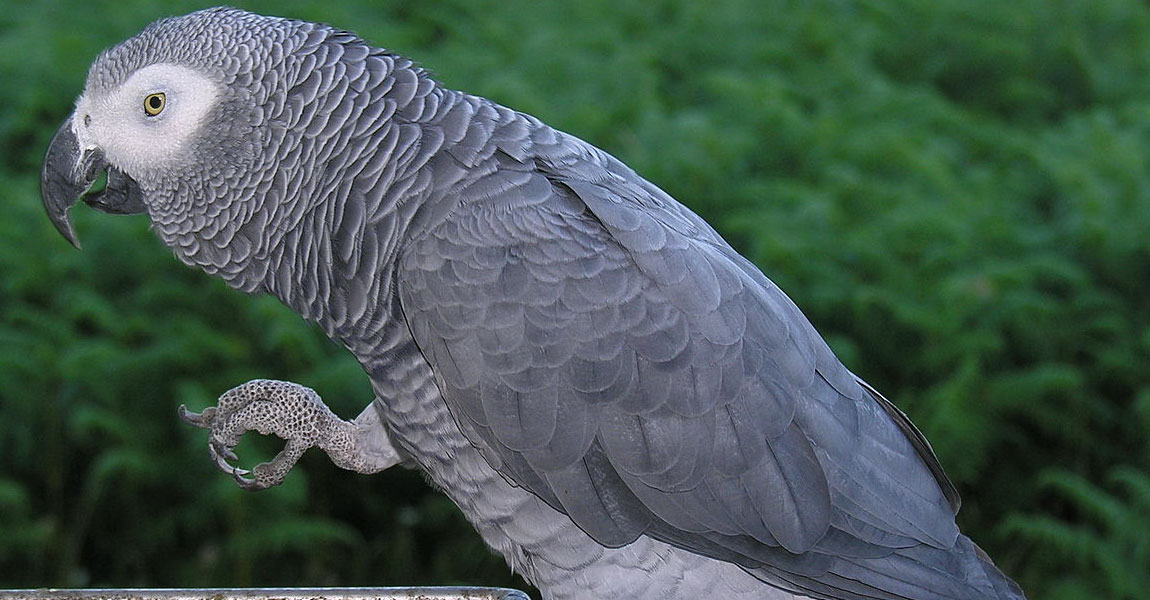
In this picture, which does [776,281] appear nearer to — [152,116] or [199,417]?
[199,417]

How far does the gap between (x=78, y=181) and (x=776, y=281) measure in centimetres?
193

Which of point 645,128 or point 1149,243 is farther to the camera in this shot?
point 645,128

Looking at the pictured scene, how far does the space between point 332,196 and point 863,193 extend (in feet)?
7.68

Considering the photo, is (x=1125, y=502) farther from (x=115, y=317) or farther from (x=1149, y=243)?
(x=115, y=317)

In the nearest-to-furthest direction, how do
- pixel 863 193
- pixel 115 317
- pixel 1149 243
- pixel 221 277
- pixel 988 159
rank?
pixel 221 277, pixel 115 317, pixel 1149 243, pixel 863 193, pixel 988 159

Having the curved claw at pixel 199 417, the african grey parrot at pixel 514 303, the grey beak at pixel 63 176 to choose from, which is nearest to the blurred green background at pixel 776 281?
the curved claw at pixel 199 417

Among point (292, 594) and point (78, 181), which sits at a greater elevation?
point (78, 181)

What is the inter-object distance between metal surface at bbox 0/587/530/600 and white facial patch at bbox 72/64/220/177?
51cm

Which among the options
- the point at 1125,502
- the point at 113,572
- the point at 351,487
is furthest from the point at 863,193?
the point at 113,572

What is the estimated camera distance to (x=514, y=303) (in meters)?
1.34

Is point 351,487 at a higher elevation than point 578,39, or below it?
below

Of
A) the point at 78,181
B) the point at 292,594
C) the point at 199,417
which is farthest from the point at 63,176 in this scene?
the point at 292,594

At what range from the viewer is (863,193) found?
341 cm

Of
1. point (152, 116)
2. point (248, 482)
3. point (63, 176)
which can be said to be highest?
point (152, 116)
